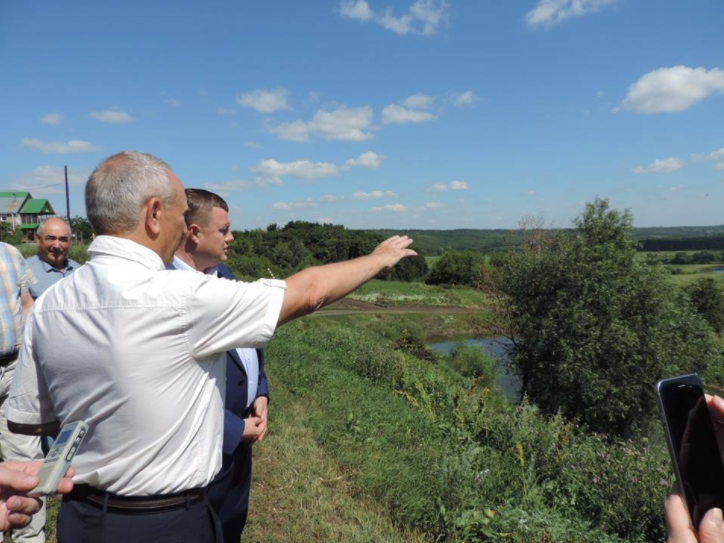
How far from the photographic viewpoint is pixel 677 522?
3.84 feet

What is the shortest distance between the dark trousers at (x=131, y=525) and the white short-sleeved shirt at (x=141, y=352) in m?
0.09

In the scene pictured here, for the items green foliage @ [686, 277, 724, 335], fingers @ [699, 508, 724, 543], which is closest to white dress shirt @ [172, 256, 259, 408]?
fingers @ [699, 508, 724, 543]

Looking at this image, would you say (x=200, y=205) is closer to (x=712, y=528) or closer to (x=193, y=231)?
(x=193, y=231)

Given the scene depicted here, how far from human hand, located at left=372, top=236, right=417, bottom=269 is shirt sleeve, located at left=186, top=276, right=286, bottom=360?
52 centimetres

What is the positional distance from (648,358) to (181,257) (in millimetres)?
21048


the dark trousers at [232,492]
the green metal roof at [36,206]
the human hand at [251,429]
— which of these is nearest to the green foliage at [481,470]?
the dark trousers at [232,492]

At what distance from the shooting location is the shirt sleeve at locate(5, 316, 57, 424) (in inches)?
66.1

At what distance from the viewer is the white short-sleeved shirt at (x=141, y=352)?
A: 1430 mm

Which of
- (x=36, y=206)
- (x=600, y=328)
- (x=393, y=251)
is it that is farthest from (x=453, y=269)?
(x=393, y=251)

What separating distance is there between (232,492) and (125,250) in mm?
1620

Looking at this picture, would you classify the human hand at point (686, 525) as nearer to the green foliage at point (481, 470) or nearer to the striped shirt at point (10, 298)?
the green foliage at point (481, 470)

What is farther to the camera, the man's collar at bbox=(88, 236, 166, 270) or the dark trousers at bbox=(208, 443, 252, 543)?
the dark trousers at bbox=(208, 443, 252, 543)

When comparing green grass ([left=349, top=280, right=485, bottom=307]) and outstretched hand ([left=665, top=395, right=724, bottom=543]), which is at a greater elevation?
outstretched hand ([left=665, top=395, right=724, bottom=543])

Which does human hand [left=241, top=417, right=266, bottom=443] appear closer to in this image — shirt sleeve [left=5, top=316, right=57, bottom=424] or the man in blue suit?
the man in blue suit
